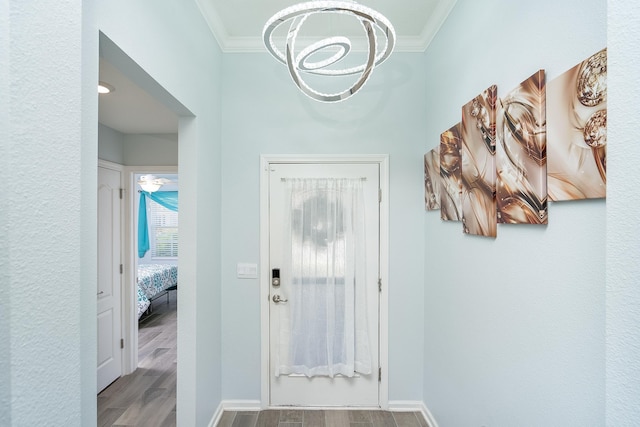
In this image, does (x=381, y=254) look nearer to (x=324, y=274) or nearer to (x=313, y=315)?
(x=324, y=274)

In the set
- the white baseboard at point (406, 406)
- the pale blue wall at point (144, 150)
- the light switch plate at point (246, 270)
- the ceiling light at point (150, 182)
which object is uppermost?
the pale blue wall at point (144, 150)

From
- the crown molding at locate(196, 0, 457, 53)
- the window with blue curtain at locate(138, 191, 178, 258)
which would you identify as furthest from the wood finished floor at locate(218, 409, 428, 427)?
the window with blue curtain at locate(138, 191, 178, 258)

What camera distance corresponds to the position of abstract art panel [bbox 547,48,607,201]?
782mm

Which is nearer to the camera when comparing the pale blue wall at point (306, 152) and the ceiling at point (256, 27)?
the ceiling at point (256, 27)

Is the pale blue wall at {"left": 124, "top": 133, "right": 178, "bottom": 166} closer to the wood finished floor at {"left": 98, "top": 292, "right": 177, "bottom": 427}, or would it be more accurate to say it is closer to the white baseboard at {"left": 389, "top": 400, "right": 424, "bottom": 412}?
the wood finished floor at {"left": 98, "top": 292, "right": 177, "bottom": 427}

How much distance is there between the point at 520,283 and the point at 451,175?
0.80 meters

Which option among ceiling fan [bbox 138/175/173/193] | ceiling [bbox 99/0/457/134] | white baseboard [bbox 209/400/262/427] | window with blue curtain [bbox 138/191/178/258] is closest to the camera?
ceiling [bbox 99/0/457/134]

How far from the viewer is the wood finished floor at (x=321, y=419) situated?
6.96 ft

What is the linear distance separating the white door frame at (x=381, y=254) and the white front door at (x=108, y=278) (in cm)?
168

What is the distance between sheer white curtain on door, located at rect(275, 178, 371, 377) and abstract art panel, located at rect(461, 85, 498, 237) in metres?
0.89

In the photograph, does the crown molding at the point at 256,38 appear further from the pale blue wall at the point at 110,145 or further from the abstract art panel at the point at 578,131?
the pale blue wall at the point at 110,145

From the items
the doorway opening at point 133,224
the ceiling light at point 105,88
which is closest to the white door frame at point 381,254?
the doorway opening at point 133,224

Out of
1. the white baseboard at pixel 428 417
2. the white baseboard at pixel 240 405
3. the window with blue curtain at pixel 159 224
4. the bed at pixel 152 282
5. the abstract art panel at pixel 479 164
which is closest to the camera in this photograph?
the abstract art panel at pixel 479 164

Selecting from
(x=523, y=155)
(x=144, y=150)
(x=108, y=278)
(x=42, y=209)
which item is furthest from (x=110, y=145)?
(x=523, y=155)
